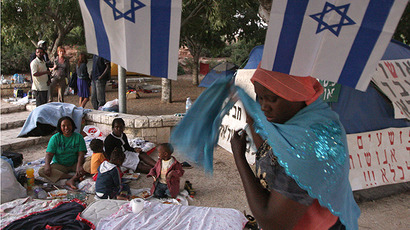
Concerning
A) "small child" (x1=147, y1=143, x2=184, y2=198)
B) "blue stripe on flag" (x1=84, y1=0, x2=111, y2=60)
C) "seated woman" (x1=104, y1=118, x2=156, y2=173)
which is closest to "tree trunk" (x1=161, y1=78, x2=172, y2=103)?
"seated woman" (x1=104, y1=118, x2=156, y2=173)

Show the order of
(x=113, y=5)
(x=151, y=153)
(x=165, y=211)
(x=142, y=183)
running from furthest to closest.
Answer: (x=151, y=153) → (x=142, y=183) → (x=165, y=211) → (x=113, y=5)

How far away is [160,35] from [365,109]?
13.0 ft

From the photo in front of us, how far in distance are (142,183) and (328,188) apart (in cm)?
431

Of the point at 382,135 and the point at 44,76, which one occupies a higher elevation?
the point at 382,135

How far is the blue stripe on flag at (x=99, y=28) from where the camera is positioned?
66.6 inches

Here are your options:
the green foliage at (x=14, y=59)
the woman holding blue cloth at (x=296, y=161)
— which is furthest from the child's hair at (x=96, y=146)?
the green foliage at (x=14, y=59)

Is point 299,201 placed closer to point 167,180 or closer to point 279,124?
point 279,124

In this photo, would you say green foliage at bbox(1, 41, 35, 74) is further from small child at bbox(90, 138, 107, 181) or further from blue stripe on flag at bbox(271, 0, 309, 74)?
blue stripe on flag at bbox(271, 0, 309, 74)

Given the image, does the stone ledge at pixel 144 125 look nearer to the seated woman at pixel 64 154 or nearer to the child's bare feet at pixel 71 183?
the seated woman at pixel 64 154

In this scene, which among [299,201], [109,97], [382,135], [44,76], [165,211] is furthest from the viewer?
[109,97]

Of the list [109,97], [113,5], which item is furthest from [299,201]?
[109,97]

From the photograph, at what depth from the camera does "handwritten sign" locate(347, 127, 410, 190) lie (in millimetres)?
4816

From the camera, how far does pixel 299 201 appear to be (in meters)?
1.29

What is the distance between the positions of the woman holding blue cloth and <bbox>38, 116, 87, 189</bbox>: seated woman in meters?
4.34
